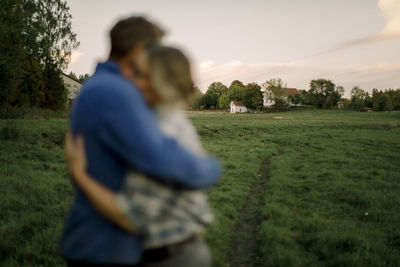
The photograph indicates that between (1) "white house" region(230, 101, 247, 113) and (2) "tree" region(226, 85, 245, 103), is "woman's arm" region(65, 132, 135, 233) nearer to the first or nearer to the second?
(1) "white house" region(230, 101, 247, 113)

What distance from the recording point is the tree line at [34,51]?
22094mm

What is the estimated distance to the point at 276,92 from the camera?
9819 cm

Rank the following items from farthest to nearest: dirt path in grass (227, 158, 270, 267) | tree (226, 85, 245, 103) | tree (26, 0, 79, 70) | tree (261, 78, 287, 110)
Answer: tree (226, 85, 245, 103) → tree (261, 78, 287, 110) → tree (26, 0, 79, 70) → dirt path in grass (227, 158, 270, 267)

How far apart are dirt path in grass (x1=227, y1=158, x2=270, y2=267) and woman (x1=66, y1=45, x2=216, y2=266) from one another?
13.0 ft

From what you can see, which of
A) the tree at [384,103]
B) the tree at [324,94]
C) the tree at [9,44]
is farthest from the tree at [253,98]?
the tree at [9,44]

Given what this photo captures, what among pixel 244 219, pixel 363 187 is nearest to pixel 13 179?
pixel 244 219

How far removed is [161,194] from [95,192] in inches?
13.7

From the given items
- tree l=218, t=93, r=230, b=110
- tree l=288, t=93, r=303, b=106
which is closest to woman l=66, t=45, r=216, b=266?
tree l=218, t=93, r=230, b=110

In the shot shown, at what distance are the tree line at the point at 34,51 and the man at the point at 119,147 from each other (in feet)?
75.7

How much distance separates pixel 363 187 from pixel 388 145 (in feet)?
50.0

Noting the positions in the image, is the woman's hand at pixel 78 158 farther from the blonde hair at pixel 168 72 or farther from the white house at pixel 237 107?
the white house at pixel 237 107

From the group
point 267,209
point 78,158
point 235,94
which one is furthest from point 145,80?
point 235,94

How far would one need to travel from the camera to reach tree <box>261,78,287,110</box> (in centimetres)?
9819

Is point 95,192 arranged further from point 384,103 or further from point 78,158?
point 384,103
